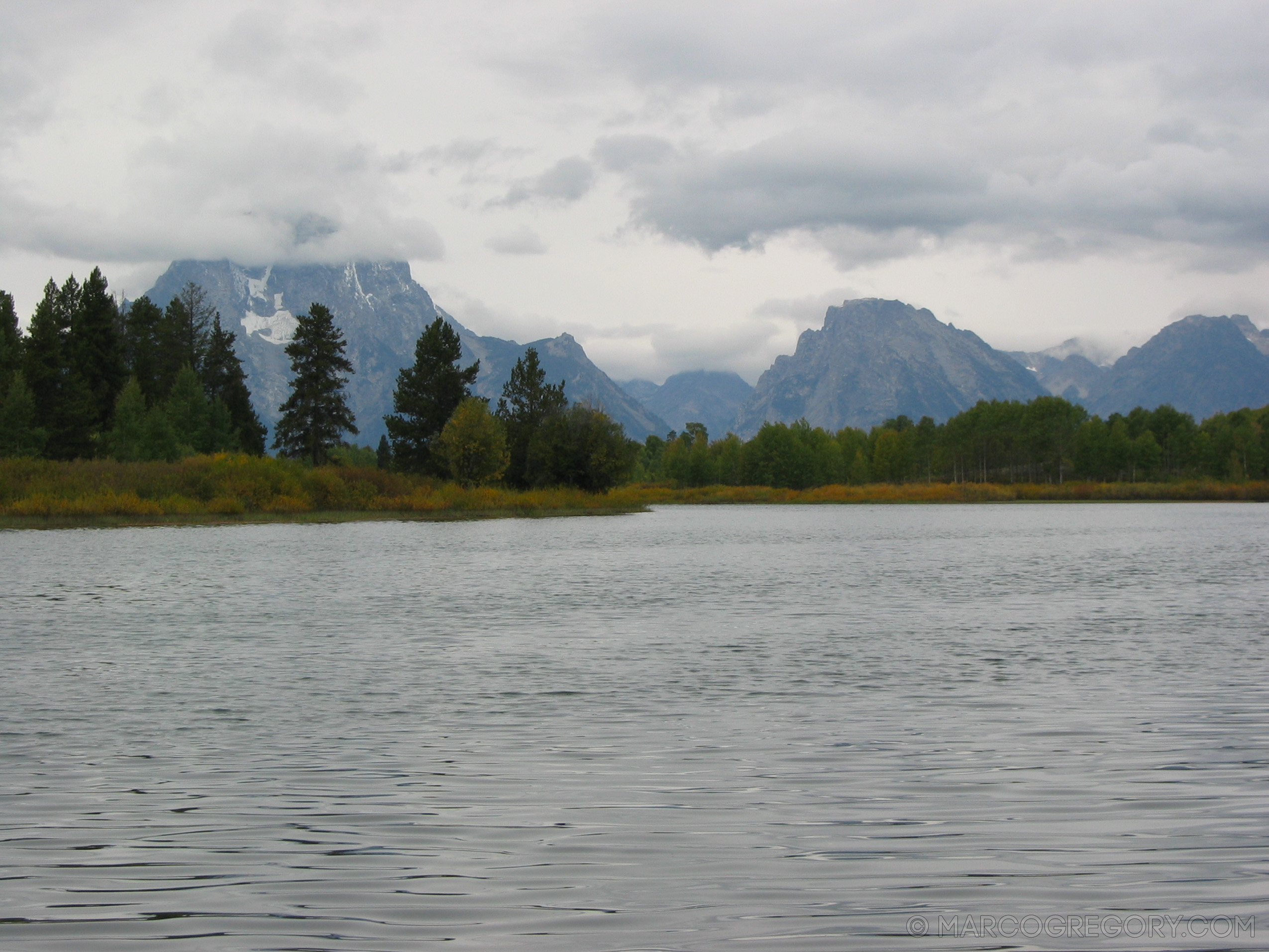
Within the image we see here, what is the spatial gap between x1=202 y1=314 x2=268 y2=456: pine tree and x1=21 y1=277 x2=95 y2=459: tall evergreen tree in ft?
101

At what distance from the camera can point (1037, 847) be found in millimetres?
8422

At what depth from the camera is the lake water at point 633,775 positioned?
7.02 m

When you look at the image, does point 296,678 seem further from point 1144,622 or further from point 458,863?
point 1144,622

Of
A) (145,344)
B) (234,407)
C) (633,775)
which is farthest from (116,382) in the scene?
(633,775)

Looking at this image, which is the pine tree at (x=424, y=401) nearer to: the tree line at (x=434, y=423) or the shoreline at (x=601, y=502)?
the tree line at (x=434, y=423)

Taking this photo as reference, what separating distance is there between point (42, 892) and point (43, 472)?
246 ft

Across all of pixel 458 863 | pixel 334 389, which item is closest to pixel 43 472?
pixel 334 389

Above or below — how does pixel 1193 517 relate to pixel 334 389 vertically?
below

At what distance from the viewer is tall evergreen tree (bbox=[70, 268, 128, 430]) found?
331 ft

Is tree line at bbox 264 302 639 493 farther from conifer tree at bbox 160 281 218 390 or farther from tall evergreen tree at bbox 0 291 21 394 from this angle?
tall evergreen tree at bbox 0 291 21 394

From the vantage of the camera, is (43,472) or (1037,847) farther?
(43,472)

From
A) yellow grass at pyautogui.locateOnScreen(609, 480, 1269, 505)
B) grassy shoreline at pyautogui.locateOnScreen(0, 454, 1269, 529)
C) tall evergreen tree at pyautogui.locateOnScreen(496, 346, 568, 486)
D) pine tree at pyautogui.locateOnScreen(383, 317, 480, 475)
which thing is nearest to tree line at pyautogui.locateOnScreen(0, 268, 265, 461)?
grassy shoreline at pyautogui.locateOnScreen(0, 454, 1269, 529)

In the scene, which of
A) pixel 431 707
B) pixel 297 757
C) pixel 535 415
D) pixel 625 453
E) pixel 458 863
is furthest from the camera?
pixel 535 415

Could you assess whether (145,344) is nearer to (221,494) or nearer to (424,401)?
(424,401)
